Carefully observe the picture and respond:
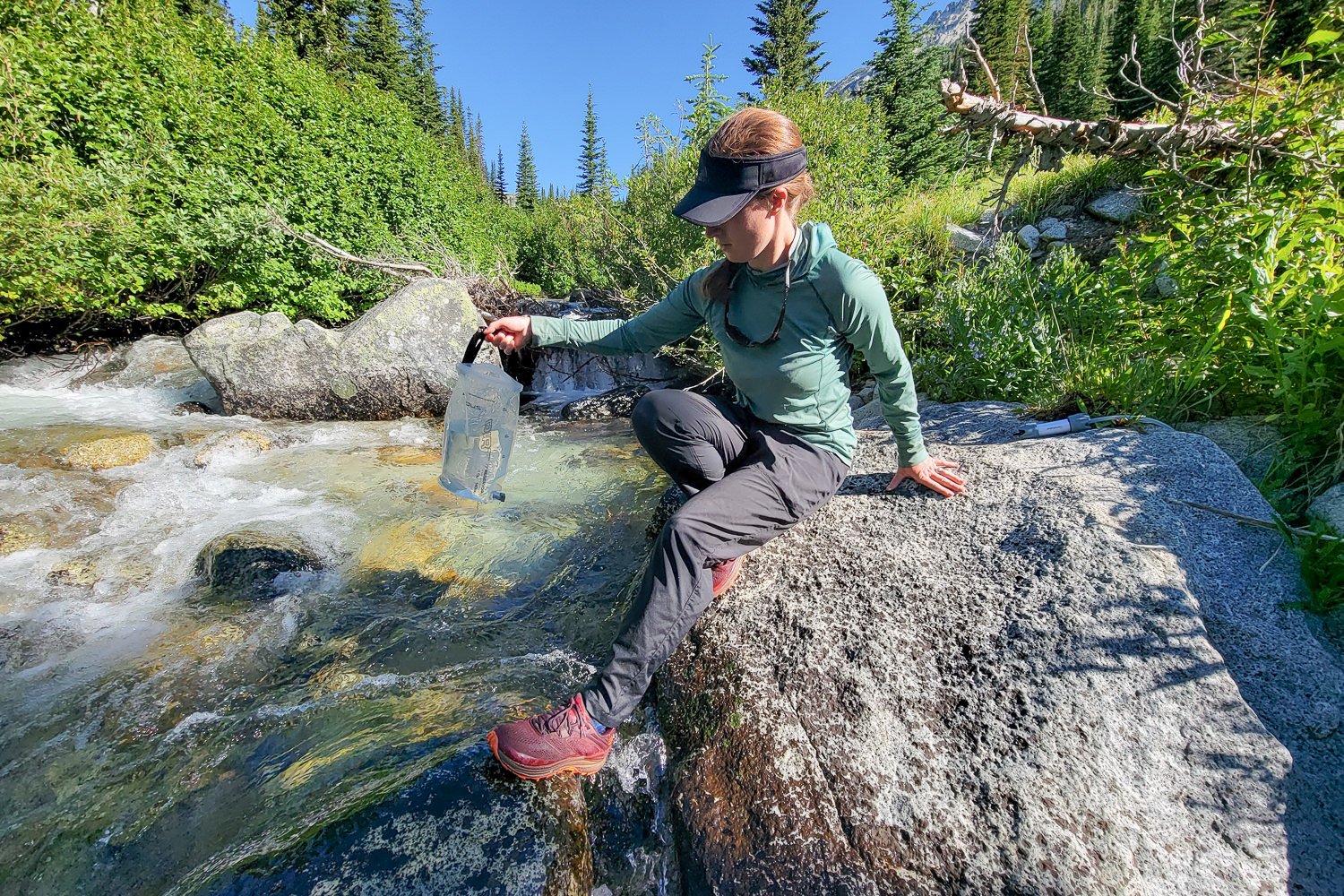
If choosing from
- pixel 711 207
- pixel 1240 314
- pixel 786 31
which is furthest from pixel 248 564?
pixel 786 31

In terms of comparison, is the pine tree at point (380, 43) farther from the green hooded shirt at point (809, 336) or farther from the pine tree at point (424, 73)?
the green hooded shirt at point (809, 336)

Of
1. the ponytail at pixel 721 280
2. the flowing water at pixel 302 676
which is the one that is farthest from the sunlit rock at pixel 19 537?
the ponytail at pixel 721 280

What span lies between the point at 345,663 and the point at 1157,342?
4.74 m

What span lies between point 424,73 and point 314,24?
18.8m

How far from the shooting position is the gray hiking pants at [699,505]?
2146 mm

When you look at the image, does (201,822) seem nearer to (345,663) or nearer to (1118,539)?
(345,663)

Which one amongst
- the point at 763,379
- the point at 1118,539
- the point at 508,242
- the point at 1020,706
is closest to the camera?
the point at 1020,706

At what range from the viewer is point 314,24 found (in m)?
29.8

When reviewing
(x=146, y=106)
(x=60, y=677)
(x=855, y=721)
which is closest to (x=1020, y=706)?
(x=855, y=721)

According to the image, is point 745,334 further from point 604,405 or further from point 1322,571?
point 604,405

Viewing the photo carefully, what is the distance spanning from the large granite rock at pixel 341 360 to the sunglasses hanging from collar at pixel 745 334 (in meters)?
6.34

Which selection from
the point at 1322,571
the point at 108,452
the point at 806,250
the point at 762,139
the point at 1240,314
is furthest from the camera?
the point at 108,452

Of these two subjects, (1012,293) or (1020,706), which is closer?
(1020,706)

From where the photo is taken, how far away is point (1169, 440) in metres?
2.86
